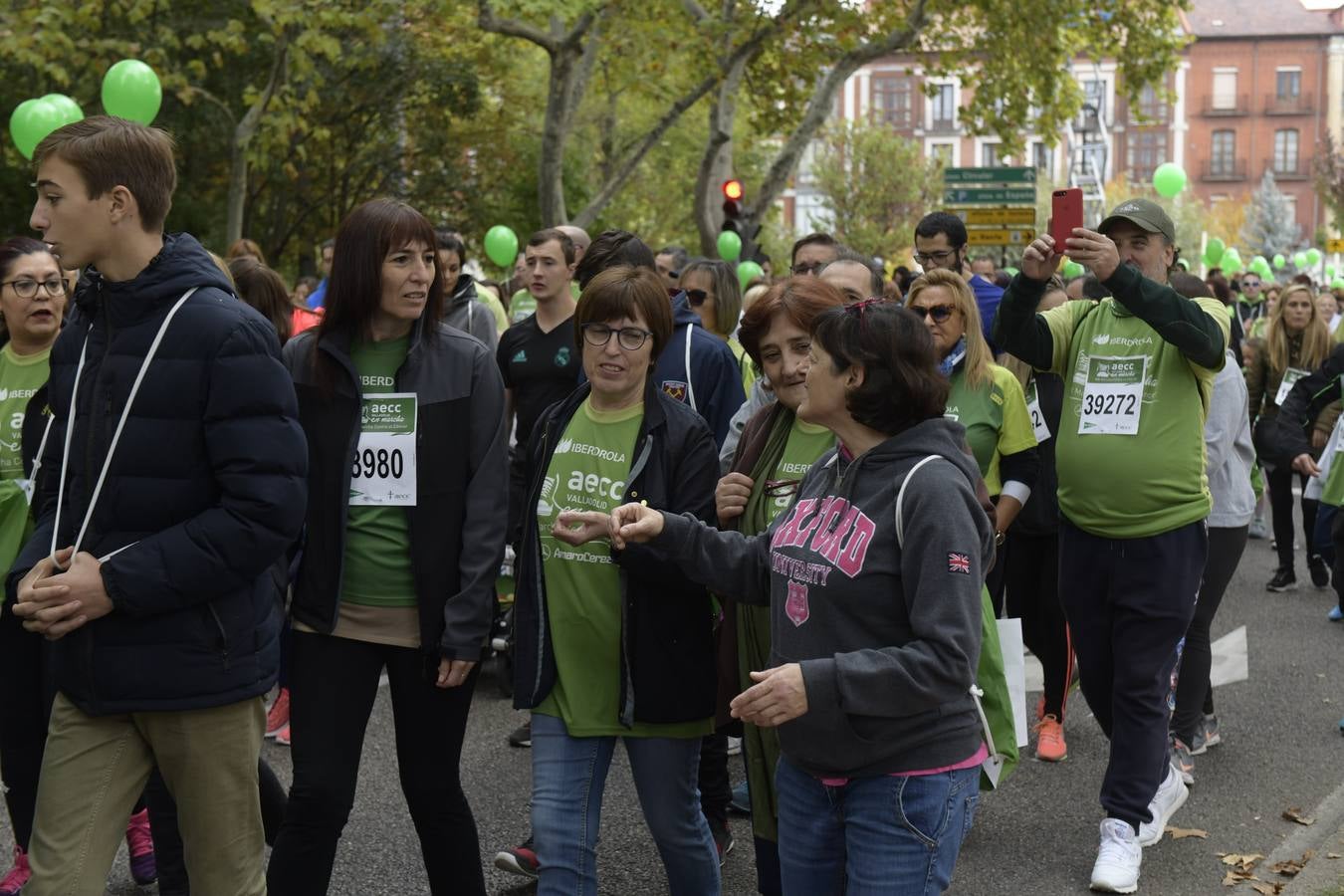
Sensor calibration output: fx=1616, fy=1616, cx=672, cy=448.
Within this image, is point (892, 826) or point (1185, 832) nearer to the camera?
point (892, 826)

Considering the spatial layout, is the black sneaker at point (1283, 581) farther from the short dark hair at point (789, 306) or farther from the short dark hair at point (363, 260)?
the short dark hair at point (363, 260)

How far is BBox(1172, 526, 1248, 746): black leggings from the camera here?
20.9ft

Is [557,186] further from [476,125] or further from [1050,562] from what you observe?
[1050,562]

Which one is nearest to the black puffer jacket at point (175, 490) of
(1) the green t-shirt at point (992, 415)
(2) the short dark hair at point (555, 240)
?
(1) the green t-shirt at point (992, 415)

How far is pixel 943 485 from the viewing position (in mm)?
3188

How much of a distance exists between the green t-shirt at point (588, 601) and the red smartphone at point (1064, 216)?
147cm

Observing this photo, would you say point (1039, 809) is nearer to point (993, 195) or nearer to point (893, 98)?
point (993, 195)

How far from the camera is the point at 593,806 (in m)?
4.09

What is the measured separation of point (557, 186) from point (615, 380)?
15.6 metres

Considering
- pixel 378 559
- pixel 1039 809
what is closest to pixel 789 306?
pixel 378 559

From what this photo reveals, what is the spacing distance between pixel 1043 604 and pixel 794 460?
3.04 meters

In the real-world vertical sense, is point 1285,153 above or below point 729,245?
above

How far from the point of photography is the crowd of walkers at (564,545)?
10.7 ft

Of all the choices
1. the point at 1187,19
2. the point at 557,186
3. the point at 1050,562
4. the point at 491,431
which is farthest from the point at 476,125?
the point at 1187,19
